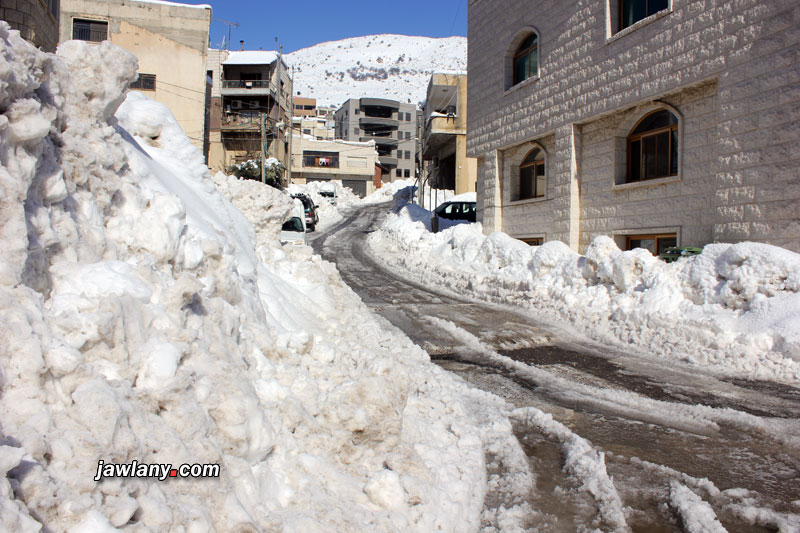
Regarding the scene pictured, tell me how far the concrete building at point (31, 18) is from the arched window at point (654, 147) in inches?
544

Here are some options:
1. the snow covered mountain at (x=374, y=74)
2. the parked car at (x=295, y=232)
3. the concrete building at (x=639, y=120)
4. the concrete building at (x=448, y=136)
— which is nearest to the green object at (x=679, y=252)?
the concrete building at (x=639, y=120)

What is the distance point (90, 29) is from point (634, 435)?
121 ft

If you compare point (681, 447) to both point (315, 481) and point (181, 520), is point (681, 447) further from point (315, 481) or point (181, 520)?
point (181, 520)

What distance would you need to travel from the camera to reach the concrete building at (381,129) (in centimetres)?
8400

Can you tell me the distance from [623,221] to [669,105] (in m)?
2.91

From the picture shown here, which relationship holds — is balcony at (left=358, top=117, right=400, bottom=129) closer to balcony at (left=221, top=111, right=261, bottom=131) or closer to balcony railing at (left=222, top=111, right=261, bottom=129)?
balcony at (left=221, top=111, right=261, bottom=131)

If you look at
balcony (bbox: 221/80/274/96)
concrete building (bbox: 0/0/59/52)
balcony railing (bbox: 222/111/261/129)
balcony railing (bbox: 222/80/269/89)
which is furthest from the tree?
concrete building (bbox: 0/0/59/52)

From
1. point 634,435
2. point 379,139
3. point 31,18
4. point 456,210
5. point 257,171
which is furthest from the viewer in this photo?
point 379,139

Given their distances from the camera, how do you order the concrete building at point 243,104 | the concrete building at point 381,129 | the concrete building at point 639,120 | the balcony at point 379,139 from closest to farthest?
the concrete building at point 639,120
the concrete building at point 243,104
the balcony at point 379,139
the concrete building at point 381,129

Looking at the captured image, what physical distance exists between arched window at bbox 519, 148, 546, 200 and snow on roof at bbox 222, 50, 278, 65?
37.3 m

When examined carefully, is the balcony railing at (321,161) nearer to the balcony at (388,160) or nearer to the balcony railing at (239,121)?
the balcony at (388,160)

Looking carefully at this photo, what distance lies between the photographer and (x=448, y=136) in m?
31.2

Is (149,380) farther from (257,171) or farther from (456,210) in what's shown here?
(257,171)

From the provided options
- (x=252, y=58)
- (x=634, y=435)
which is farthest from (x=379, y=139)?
(x=634, y=435)
